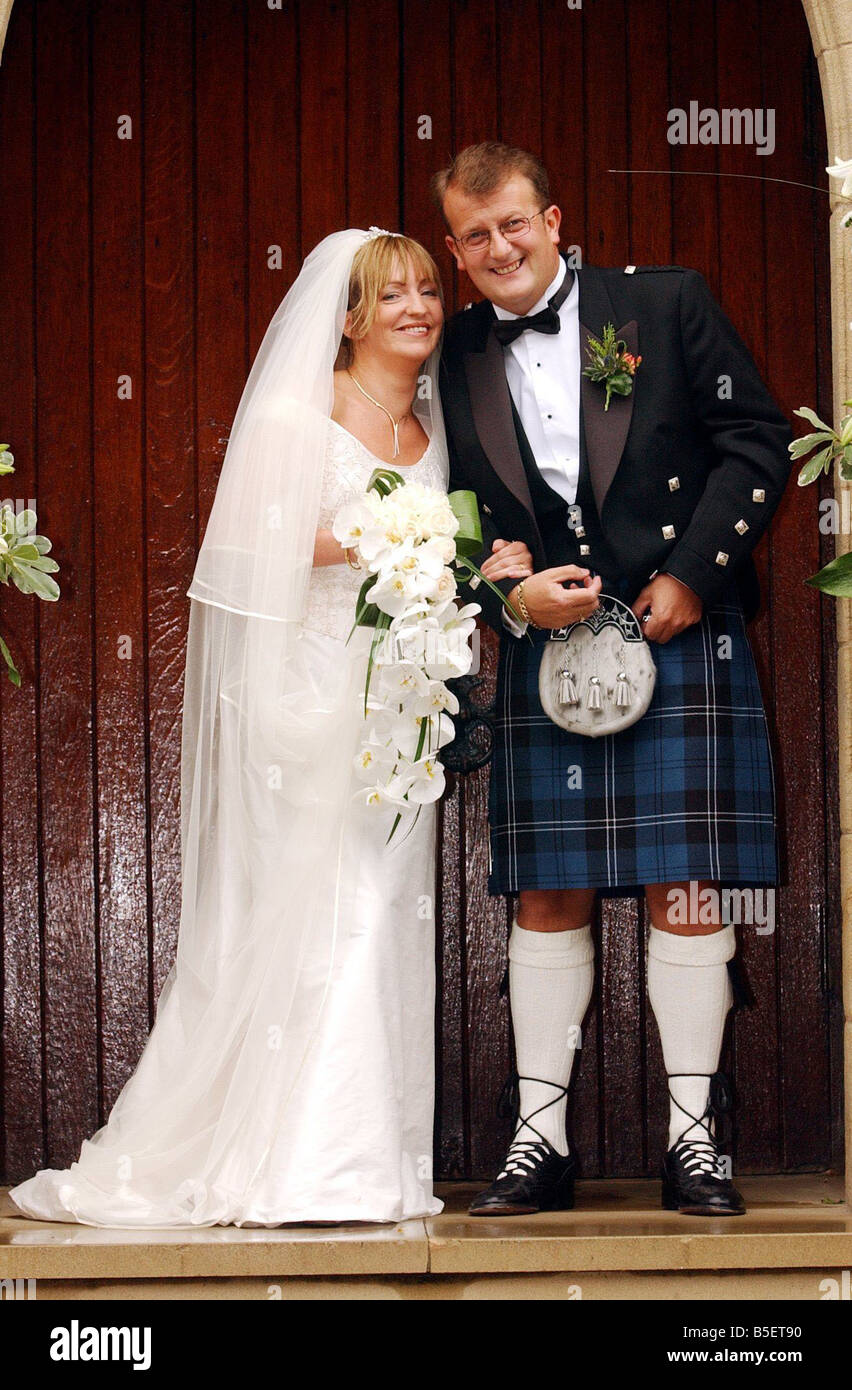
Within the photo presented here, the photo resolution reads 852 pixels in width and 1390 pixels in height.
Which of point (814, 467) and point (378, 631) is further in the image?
point (378, 631)

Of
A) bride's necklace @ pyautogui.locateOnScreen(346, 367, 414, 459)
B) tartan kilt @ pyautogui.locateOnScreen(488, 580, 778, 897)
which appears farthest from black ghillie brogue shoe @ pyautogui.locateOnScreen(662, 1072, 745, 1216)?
bride's necklace @ pyautogui.locateOnScreen(346, 367, 414, 459)

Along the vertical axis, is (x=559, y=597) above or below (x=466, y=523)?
below

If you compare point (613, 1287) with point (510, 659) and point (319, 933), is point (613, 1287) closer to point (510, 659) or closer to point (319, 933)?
point (319, 933)

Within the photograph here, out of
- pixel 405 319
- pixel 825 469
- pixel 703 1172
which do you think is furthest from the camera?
pixel 405 319

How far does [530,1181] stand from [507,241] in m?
1.64

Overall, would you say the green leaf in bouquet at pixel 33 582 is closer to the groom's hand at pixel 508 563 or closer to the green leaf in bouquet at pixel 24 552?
the green leaf in bouquet at pixel 24 552

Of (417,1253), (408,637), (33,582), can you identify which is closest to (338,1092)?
(417,1253)

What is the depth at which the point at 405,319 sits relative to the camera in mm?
3000

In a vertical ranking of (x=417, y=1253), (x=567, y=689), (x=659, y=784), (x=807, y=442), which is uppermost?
Result: (x=807, y=442)

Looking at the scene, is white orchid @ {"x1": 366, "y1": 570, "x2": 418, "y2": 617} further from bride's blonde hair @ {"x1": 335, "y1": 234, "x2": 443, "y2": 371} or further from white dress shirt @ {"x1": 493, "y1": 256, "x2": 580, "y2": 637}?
bride's blonde hair @ {"x1": 335, "y1": 234, "x2": 443, "y2": 371}

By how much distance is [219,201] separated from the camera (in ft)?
11.5

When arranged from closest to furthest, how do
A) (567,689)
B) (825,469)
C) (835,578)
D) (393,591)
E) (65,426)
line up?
(835,578) → (825,469) → (393,591) → (567,689) → (65,426)

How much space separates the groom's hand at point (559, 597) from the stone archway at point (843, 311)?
0.44m

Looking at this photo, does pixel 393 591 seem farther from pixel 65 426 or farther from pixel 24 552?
pixel 65 426
